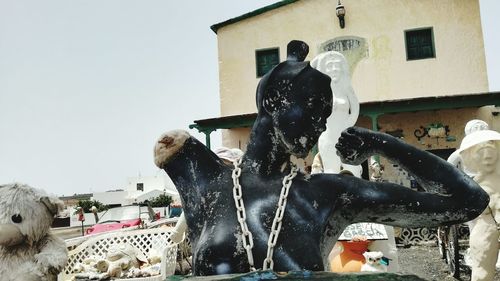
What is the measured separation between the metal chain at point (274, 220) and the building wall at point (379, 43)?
526 inches

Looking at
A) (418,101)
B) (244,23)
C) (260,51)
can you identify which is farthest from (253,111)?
(418,101)

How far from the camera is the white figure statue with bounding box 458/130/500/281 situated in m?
4.32

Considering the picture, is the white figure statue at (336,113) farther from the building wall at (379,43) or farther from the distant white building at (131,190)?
the distant white building at (131,190)

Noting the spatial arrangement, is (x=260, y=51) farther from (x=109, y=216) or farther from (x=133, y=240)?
(x=133, y=240)

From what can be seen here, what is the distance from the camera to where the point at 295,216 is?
137 cm

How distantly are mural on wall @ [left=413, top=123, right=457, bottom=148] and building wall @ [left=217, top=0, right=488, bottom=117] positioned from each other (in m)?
0.99

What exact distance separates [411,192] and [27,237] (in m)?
2.85

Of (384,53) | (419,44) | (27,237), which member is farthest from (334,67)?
(419,44)

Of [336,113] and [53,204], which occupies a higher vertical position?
[336,113]

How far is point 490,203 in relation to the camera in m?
4.39

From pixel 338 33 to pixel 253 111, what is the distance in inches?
140

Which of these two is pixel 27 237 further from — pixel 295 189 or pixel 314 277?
pixel 314 277

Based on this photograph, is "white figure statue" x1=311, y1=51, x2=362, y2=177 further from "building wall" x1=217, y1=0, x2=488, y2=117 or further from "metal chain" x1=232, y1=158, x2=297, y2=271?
"building wall" x1=217, y1=0, x2=488, y2=117

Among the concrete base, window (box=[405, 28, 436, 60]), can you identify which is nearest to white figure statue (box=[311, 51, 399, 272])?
the concrete base
